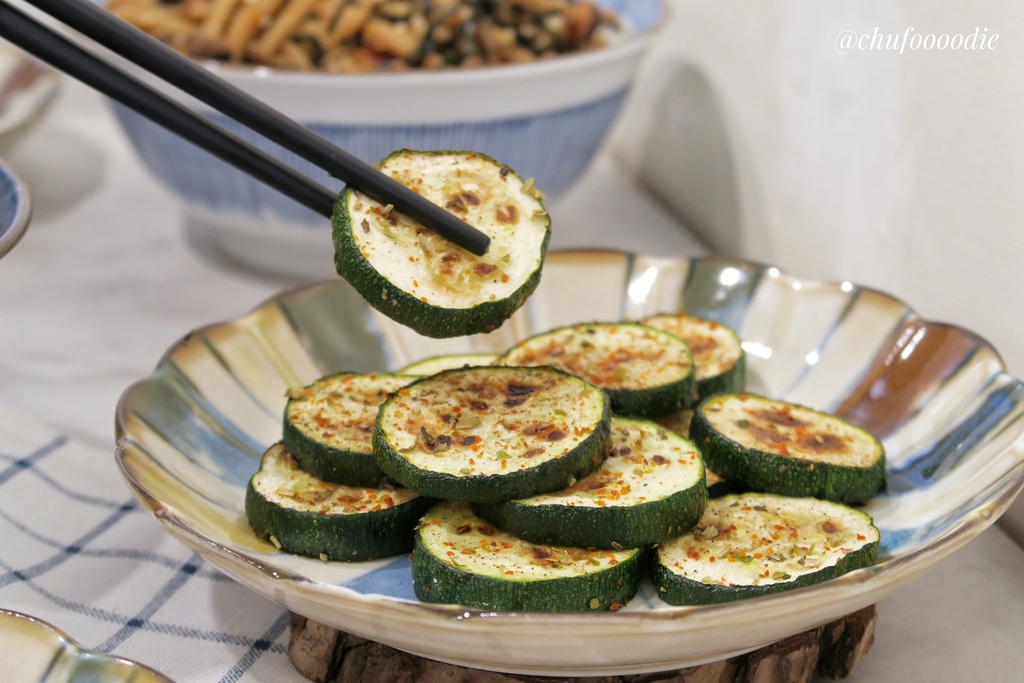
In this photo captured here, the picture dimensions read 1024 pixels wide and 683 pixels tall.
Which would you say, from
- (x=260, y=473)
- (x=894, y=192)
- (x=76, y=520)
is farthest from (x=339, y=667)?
(x=894, y=192)

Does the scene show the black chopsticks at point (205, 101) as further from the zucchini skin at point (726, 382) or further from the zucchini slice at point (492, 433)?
the zucchini skin at point (726, 382)

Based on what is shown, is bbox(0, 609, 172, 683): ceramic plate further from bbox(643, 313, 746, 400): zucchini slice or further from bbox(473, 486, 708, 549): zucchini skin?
bbox(643, 313, 746, 400): zucchini slice

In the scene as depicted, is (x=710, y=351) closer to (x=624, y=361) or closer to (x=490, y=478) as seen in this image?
(x=624, y=361)

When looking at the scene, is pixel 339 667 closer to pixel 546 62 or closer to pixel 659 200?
pixel 546 62

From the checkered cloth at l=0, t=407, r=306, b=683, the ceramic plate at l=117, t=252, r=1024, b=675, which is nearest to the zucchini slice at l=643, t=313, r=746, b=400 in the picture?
the ceramic plate at l=117, t=252, r=1024, b=675

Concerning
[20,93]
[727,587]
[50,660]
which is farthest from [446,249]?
[20,93]

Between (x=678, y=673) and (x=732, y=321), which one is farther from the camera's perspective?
(x=732, y=321)

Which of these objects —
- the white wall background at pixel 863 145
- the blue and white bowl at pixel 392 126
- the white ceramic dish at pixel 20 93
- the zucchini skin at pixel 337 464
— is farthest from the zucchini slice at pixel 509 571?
the white ceramic dish at pixel 20 93
